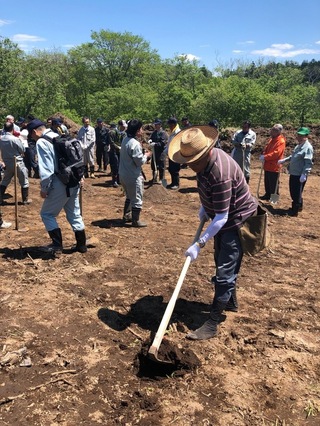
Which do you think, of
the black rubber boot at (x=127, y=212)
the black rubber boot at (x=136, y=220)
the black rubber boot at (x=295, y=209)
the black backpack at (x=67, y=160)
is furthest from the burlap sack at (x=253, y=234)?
the black rubber boot at (x=295, y=209)

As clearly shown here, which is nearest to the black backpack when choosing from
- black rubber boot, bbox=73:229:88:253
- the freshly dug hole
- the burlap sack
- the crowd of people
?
the crowd of people

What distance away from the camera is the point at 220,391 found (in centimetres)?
314

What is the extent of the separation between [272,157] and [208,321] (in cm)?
633

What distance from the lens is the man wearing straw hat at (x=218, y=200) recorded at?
3.38 meters

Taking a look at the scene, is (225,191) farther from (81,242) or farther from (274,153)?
(274,153)

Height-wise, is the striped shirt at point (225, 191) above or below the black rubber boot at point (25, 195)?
above

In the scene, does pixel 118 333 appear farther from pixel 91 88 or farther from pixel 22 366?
pixel 91 88

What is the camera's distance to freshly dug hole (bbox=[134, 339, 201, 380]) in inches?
129

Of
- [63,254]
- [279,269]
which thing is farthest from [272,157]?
[63,254]

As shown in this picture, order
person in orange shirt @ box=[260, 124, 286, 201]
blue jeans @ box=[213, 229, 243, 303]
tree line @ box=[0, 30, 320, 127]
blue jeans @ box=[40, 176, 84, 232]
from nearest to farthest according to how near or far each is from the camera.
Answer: blue jeans @ box=[213, 229, 243, 303] → blue jeans @ box=[40, 176, 84, 232] → person in orange shirt @ box=[260, 124, 286, 201] → tree line @ box=[0, 30, 320, 127]

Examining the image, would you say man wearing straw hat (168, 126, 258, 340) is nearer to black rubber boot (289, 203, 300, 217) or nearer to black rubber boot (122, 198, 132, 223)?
black rubber boot (122, 198, 132, 223)

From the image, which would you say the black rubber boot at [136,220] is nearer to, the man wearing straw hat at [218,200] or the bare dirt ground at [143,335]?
the bare dirt ground at [143,335]

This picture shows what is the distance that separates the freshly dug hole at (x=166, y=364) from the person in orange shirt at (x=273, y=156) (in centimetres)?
683

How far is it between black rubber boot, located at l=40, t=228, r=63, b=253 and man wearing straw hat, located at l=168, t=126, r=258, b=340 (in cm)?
261
